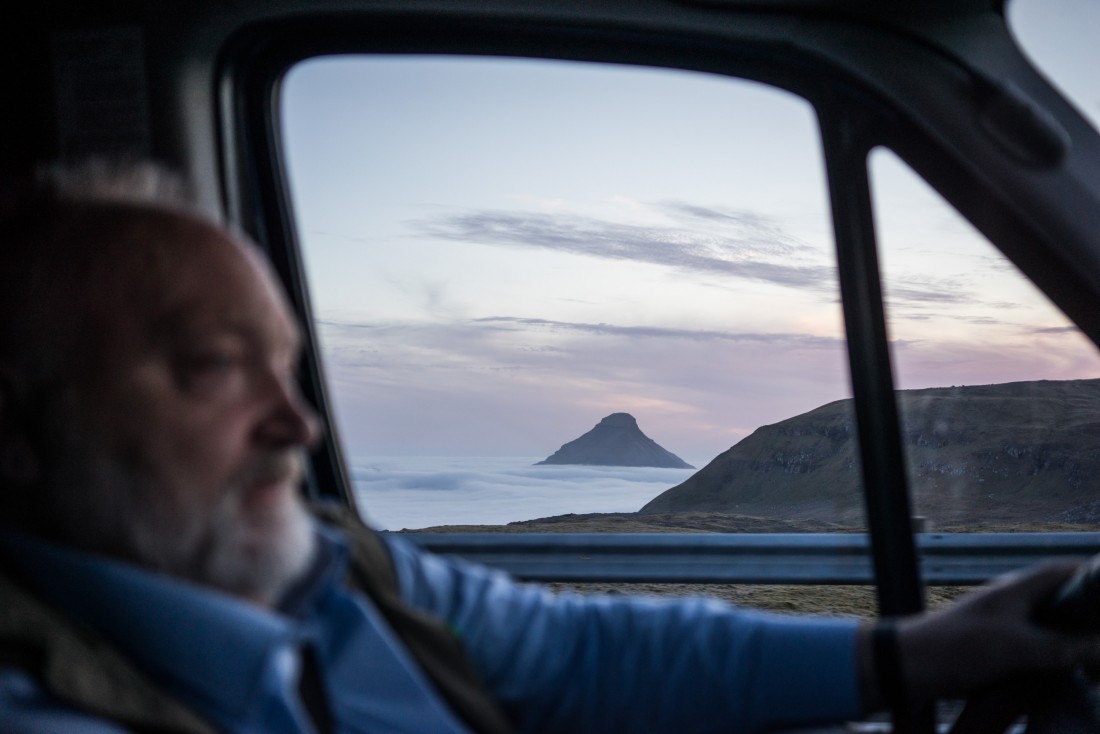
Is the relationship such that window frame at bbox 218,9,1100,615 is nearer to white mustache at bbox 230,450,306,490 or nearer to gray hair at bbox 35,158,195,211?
gray hair at bbox 35,158,195,211

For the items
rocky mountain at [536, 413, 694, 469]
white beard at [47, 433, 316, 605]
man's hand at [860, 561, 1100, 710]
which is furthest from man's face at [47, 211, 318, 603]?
rocky mountain at [536, 413, 694, 469]

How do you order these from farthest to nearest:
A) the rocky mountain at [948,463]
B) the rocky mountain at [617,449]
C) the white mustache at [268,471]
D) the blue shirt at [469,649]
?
the rocky mountain at [617,449]
the rocky mountain at [948,463]
the white mustache at [268,471]
the blue shirt at [469,649]

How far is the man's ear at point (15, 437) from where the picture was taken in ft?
3.39

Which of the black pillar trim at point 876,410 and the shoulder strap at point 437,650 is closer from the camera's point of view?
the shoulder strap at point 437,650

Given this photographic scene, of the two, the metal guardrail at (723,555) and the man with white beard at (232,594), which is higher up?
the man with white beard at (232,594)

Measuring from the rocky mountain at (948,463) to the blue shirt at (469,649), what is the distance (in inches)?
30.1

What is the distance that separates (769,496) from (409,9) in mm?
1513

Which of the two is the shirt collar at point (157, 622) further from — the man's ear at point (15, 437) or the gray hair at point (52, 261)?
the gray hair at point (52, 261)

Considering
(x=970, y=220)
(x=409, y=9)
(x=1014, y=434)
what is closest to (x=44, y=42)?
(x=409, y=9)

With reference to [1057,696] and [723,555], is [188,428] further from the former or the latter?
[723,555]

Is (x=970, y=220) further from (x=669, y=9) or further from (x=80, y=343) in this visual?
(x=80, y=343)

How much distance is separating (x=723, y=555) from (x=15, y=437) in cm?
185

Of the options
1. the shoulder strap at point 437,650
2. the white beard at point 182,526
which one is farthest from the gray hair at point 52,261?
the shoulder strap at point 437,650

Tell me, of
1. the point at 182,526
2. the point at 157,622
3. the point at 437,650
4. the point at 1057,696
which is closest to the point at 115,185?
the point at 182,526
